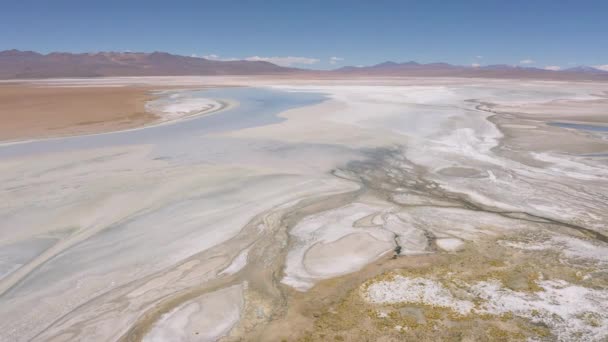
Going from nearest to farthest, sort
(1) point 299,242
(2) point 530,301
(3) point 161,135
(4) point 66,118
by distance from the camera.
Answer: (2) point 530,301
(1) point 299,242
(3) point 161,135
(4) point 66,118

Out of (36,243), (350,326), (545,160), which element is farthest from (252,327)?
(545,160)

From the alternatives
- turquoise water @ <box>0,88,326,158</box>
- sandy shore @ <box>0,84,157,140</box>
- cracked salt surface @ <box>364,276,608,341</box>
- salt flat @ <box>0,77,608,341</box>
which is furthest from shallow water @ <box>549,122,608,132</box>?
sandy shore @ <box>0,84,157,140</box>

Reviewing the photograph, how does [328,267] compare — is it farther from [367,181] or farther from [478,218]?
[367,181]

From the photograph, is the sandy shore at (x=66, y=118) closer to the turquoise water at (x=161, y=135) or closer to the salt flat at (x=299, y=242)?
the turquoise water at (x=161, y=135)

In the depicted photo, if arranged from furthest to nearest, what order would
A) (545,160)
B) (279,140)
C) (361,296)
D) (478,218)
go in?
(279,140) → (545,160) → (478,218) → (361,296)

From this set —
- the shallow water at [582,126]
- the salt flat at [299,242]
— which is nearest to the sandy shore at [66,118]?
the salt flat at [299,242]

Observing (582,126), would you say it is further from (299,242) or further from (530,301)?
(299,242)

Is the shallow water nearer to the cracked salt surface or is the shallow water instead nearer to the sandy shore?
the cracked salt surface

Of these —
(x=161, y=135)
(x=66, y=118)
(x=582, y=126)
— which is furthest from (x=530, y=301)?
(x=66, y=118)
